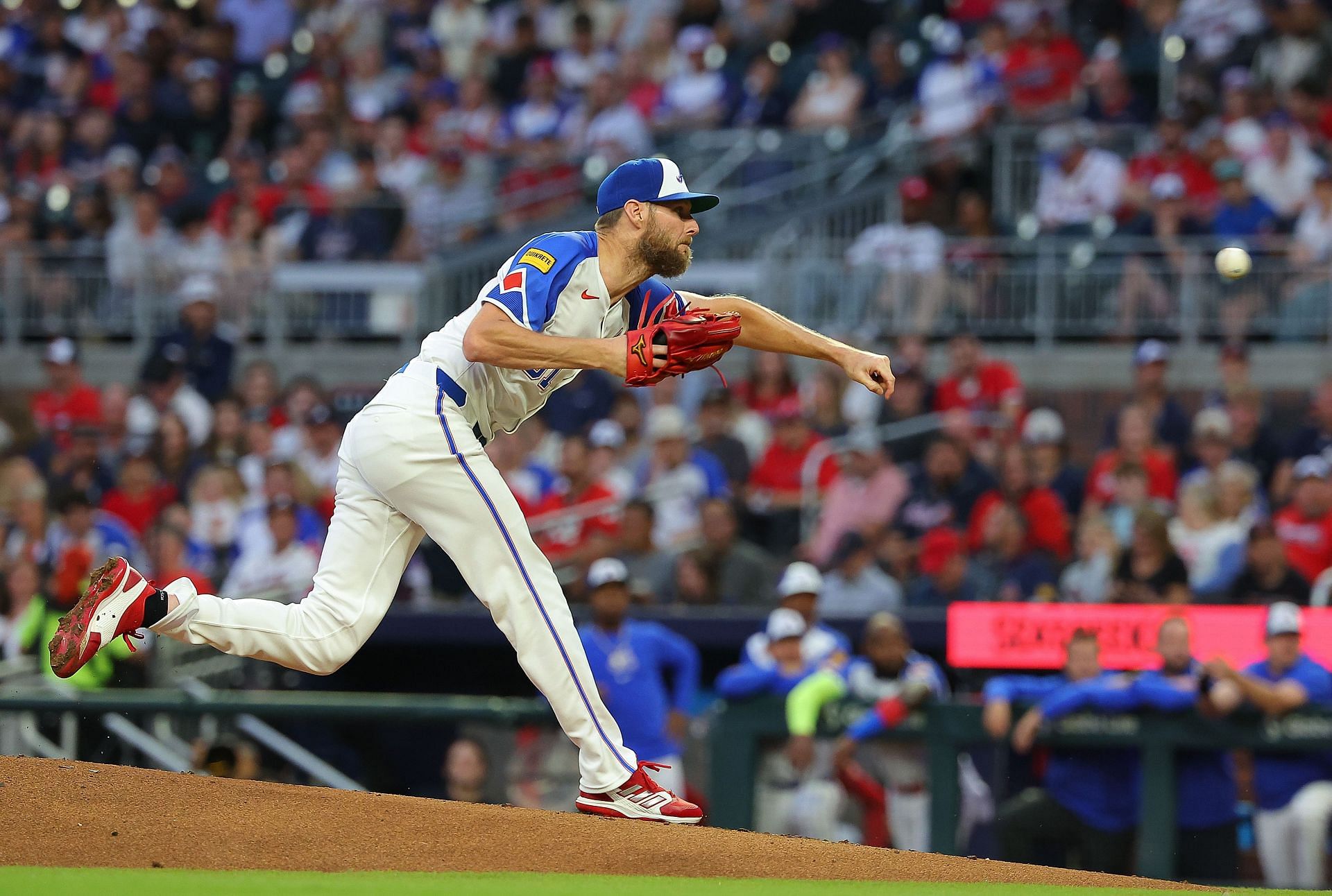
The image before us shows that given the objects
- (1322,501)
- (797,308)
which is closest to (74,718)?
(797,308)

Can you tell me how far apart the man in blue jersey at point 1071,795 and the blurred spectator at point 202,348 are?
21.4 feet

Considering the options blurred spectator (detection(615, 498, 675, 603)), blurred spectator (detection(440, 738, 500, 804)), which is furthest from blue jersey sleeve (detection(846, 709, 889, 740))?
blurred spectator (detection(615, 498, 675, 603))

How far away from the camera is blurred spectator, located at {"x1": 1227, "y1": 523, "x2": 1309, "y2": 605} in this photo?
8.83 meters

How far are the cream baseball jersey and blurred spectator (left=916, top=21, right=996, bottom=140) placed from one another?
321 inches

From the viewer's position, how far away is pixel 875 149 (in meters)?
13.5

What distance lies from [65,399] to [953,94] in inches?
263

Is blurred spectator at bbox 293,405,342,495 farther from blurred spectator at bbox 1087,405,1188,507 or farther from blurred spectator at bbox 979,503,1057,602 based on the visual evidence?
blurred spectator at bbox 1087,405,1188,507

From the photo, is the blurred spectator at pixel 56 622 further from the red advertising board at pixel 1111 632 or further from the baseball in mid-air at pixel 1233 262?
the baseball in mid-air at pixel 1233 262

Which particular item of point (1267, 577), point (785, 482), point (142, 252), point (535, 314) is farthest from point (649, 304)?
point (142, 252)

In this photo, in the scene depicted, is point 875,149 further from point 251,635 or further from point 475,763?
point 251,635

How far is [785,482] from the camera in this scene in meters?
10.8

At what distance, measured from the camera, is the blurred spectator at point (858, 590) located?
9641mm

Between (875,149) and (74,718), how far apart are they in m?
7.18

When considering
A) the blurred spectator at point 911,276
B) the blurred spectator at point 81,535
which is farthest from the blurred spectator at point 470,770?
Answer: the blurred spectator at point 911,276
